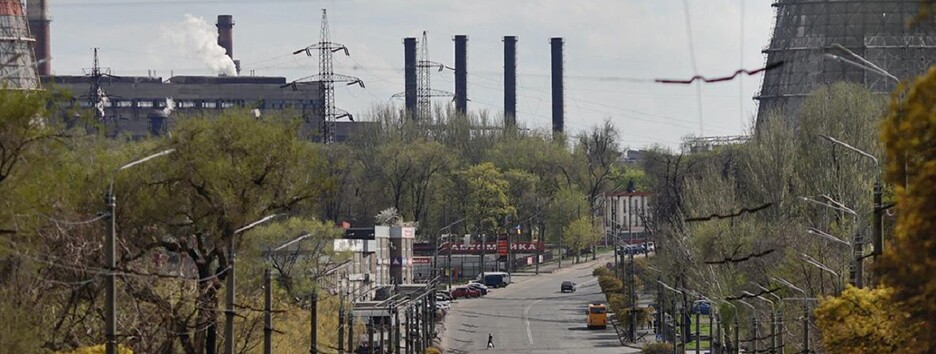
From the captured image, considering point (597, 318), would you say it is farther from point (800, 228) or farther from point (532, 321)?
point (800, 228)

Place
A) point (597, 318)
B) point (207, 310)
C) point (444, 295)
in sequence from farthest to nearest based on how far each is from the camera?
point (444, 295)
point (597, 318)
point (207, 310)

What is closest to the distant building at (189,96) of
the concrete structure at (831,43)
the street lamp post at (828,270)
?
the concrete structure at (831,43)

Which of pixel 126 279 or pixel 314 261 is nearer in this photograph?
pixel 126 279

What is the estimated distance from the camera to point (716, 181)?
315 ft

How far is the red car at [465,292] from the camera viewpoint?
12614 centimetres

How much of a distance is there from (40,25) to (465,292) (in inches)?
1972

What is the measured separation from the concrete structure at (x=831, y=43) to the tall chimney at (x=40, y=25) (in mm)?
56766

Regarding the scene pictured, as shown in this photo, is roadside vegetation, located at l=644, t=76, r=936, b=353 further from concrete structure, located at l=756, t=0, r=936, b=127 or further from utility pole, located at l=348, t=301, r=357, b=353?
concrete structure, located at l=756, t=0, r=936, b=127

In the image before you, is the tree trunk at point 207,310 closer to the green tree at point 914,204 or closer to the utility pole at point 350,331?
the green tree at point 914,204

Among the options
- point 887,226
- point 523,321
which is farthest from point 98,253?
point 523,321

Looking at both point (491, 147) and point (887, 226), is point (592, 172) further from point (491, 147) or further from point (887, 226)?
point (887, 226)

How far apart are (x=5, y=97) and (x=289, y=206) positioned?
8505 millimetres

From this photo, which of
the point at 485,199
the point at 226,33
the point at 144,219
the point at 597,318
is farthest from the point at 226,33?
the point at 144,219

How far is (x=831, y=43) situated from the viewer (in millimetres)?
125125
